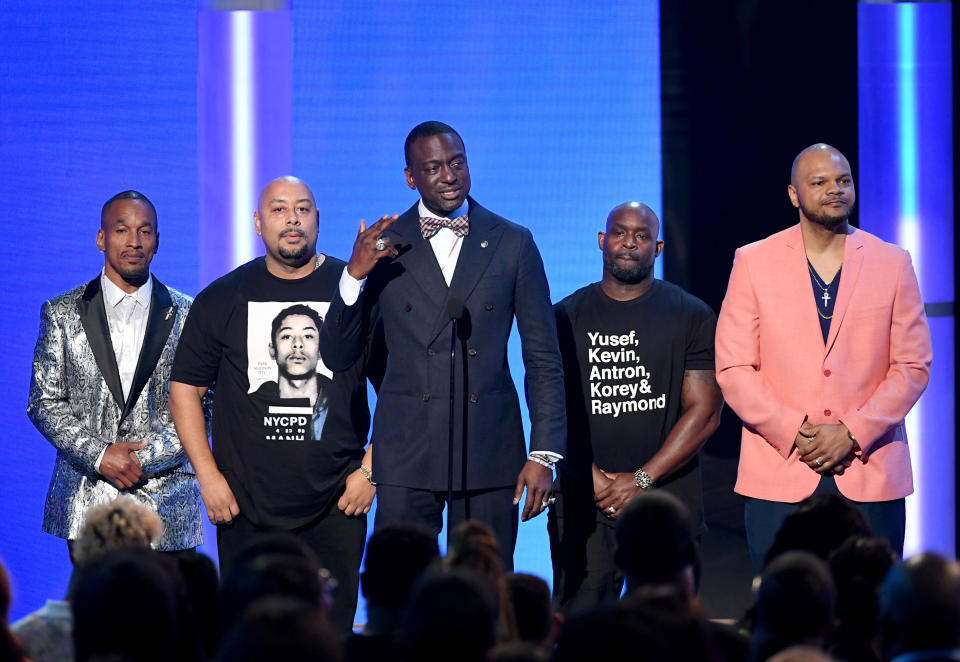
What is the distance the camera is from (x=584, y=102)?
6117 mm

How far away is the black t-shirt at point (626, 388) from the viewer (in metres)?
4.98

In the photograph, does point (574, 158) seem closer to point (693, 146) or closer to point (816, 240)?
point (693, 146)

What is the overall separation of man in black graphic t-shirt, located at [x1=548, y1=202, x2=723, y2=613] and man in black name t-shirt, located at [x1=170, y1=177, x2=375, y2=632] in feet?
2.52

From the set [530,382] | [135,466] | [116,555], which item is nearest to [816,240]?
[530,382]

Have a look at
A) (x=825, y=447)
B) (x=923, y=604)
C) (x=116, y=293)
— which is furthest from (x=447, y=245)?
(x=923, y=604)

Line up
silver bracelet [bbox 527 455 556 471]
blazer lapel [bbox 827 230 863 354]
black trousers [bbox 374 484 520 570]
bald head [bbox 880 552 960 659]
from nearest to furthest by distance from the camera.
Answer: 1. bald head [bbox 880 552 960 659]
2. silver bracelet [bbox 527 455 556 471]
3. black trousers [bbox 374 484 520 570]
4. blazer lapel [bbox 827 230 863 354]

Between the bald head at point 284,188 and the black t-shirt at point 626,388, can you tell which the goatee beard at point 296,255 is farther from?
the black t-shirt at point 626,388

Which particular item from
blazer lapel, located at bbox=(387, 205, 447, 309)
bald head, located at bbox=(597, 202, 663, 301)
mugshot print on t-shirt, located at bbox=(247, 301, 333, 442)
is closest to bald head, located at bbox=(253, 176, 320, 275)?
mugshot print on t-shirt, located at bbox=(247, 301, 333, 442)

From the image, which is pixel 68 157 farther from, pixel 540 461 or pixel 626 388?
pixel 540 461

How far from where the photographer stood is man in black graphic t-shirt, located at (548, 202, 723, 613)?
4973mm

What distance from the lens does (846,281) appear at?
15.6 feet

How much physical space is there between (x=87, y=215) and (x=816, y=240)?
3.10 m

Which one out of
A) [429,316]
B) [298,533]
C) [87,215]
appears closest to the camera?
[429,316]

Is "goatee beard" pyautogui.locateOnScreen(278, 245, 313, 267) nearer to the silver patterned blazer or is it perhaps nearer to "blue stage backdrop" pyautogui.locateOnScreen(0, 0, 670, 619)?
the silver patterned blazer
